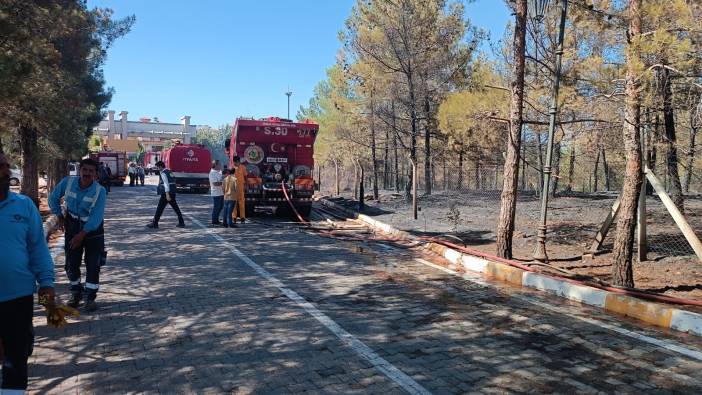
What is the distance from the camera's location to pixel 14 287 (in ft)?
10.2

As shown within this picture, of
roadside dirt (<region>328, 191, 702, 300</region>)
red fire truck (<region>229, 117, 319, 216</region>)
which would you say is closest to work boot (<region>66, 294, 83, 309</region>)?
roadside dirt (<region>328, 191, 702, 300</region>)

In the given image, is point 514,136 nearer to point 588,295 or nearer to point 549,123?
point 549,123

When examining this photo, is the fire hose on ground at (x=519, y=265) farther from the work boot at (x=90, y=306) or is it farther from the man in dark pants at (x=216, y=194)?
the work boot at (x=90, y=306)

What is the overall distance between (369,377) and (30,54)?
341 inches

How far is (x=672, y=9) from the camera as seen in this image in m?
6.88

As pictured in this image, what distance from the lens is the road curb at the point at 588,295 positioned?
557 cm

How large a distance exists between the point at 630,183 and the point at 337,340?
523 centimetres

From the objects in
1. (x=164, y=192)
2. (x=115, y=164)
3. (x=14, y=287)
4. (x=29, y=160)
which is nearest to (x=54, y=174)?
(x=29, y=160)

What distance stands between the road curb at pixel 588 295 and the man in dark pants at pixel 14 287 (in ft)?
20.1

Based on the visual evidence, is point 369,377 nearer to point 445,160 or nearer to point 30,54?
point 30,54

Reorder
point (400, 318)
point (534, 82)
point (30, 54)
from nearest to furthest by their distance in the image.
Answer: point (400, 318), point (30, 54), point (534, 82)

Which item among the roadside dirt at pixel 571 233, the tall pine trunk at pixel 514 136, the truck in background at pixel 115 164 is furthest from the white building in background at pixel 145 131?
the tall pine trunk at pixel 514 136

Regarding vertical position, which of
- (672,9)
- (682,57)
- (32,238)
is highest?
(672,9)

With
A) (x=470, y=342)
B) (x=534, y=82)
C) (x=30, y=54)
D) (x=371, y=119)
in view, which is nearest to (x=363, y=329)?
(x=470, y=342)
